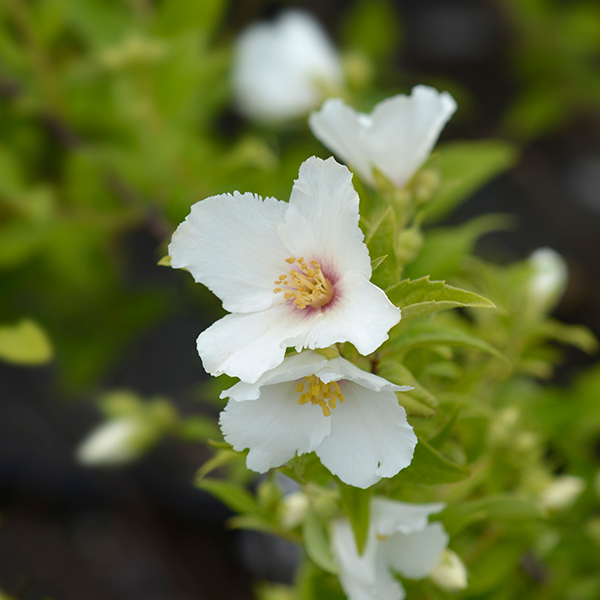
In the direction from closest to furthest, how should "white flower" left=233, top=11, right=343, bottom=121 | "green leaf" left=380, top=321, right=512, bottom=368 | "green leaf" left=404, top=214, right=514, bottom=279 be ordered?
"green leaf" left=380, top=321, right=512, bottom=368 → "green leaf" left=404, top=214, right=514, bottom=279 → "white flower" left=233, top=11, right=343, bottom=121

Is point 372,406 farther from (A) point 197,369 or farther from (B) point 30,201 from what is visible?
(A) point 197,369

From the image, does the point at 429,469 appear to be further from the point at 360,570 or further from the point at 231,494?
the point at 231,494

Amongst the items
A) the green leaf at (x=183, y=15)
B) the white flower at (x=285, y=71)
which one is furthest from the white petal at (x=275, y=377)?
the green leaf at (x=183, y=15)

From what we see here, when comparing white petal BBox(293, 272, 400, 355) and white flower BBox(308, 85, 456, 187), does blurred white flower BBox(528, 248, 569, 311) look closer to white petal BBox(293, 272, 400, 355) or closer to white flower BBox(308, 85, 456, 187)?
white flower BBox(308, 85, 456, 187)

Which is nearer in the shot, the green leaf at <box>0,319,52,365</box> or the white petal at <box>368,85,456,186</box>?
the white petal at <box>368,85,456,186</box>

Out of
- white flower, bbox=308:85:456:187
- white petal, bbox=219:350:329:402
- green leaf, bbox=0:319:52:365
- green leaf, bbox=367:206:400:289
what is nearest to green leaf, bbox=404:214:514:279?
white flower, bbox=308:85:456:187

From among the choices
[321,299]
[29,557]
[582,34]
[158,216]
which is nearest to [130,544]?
[29,557]
